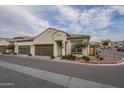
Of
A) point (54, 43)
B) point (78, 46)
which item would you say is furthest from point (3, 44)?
point (78, 46)

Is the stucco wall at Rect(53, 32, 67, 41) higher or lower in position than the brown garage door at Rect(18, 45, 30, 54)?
higher

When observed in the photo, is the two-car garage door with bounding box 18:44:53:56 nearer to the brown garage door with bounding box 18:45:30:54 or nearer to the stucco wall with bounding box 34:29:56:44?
the brown garage door with bounding box 18:45:30:54

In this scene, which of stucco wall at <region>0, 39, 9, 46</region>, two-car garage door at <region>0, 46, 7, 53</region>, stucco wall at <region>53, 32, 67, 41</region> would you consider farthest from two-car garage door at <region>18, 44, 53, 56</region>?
two-car garage door at <region>0, 46, 7, 53</region>

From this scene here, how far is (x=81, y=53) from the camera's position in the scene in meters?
23.5

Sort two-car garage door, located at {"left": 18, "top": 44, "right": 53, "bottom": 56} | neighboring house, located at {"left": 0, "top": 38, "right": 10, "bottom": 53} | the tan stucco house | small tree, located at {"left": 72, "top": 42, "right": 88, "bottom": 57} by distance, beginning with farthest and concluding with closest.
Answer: neighboring house, located at {"left": 0, "top": 38, "right": 10, "bottom": 53} → two-car garage door, located at {"left": 18, "top": 44, "right": 53, "bottom": 56} → the tan stucco house → small tree, located at {"left": 72, "top": 42, "right": 88, "bottom": 57}

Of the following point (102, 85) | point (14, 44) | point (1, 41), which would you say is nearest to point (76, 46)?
point (102, 85)

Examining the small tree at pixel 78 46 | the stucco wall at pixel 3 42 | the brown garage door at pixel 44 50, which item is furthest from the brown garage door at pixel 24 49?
the small tree at pixel 78 46

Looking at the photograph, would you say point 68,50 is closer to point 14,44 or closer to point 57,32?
point 57,32

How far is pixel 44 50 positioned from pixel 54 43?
287 centimetres

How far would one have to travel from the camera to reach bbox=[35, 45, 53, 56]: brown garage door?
26.6 metres

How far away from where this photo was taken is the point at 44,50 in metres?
27.7

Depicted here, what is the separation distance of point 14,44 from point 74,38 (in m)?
18.0

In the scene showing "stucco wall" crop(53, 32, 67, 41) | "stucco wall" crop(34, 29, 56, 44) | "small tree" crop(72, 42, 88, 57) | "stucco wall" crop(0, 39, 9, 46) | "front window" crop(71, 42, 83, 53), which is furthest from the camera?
"stucco wall" crop(0, 39, 9, 46)

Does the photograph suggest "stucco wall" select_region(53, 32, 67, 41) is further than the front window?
Yes
